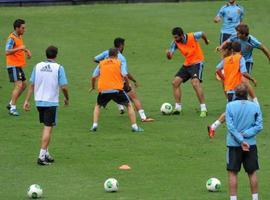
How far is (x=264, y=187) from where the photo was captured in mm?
15008

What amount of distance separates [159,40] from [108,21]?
3658 millimetres

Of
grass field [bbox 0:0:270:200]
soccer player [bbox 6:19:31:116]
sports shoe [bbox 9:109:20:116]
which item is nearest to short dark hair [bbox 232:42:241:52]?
grass field [bbox 0:0:270:200]

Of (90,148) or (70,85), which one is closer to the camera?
(90,148)

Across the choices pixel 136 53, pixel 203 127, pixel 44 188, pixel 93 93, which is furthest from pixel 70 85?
pixel 44 188

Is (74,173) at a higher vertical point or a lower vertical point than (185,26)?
lower

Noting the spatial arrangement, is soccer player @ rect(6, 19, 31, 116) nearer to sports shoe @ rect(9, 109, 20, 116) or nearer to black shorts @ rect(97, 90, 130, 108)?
sports shoe @ rect(9, 109, 20, 116)

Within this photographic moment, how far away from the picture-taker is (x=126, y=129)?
20.5 metres

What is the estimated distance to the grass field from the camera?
50.8 feet

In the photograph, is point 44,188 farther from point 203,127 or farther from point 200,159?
point 203,127

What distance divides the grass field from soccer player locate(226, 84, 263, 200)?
90 centimetres

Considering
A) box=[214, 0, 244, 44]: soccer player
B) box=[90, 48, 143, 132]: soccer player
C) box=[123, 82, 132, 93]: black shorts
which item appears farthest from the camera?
box=[214, 0, 244, 44]: soccer player

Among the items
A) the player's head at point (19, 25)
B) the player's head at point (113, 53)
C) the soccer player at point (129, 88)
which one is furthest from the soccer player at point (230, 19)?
the player's head at point (113, 53)

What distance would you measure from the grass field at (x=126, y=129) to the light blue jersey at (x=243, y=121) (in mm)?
1324

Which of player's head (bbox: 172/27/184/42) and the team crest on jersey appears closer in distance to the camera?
the team crest on jersey
